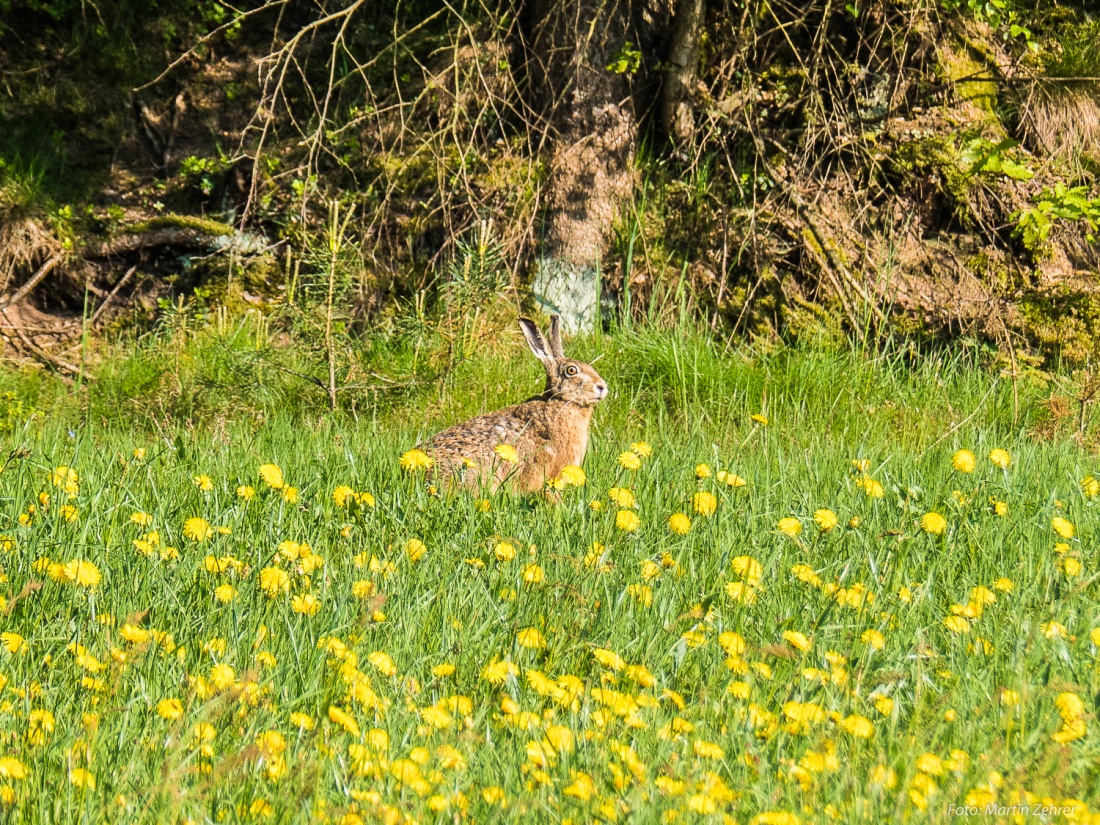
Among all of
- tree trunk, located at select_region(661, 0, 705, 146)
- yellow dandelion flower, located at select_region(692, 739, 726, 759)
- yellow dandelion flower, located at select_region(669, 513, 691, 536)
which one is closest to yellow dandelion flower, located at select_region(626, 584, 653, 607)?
yellow dandelion flower, located at select_region(669, 513, 691, 536)

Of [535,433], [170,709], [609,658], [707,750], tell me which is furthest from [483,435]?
[707,750]

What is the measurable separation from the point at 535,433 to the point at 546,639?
2.58 metres

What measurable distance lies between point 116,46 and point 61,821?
8378 mm

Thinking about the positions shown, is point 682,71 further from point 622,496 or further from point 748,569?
point 748,569

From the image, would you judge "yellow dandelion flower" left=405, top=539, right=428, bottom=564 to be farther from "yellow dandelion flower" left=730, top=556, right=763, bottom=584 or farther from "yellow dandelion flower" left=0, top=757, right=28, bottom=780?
"yellow dandelion flower" left=0, top=757, right=28, bottom=780

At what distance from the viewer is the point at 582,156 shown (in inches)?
337

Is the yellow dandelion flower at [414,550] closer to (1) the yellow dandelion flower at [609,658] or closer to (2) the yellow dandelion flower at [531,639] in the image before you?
(2) the yellow dandelion flower at [531,639]

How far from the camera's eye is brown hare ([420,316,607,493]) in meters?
5.31

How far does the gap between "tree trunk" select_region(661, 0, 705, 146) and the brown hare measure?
2797 mm

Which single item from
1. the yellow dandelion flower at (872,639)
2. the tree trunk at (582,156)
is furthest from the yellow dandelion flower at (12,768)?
the tree trunk at (582,156)

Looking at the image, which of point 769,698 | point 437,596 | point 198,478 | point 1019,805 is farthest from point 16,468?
point 1019,805

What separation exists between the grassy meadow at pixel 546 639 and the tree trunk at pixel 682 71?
3.63 metres

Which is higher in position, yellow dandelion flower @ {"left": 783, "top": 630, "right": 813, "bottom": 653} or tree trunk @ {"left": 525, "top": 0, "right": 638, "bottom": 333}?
tree trunk @ {"left": 525, "top": 0, "right": 638, "bottom": 333}

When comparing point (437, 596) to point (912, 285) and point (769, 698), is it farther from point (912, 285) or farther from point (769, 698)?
point (912, 285)
